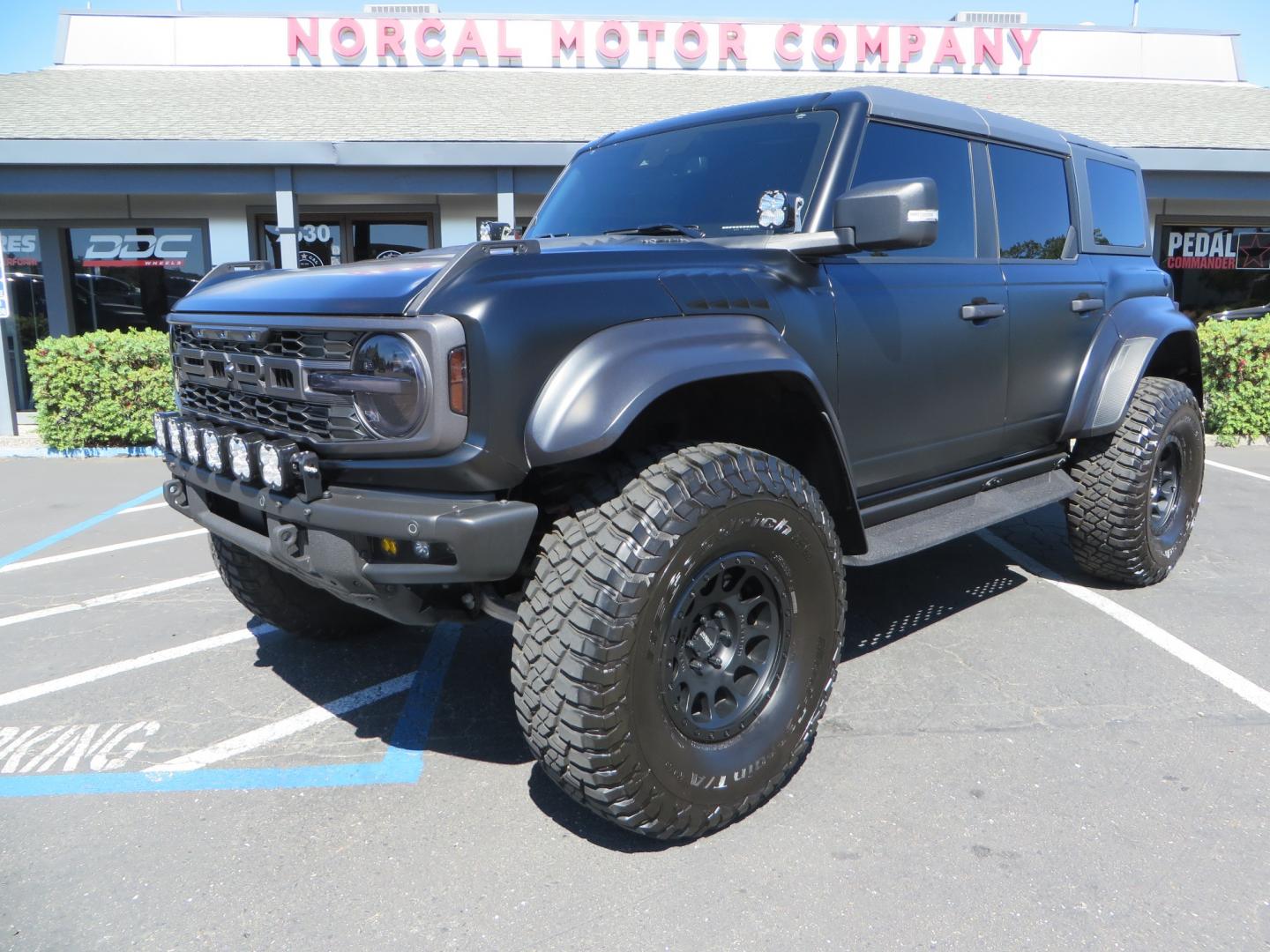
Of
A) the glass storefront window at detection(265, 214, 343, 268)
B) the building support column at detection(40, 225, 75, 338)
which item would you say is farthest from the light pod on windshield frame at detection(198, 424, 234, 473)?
the building support column at detection(40, 225, 75, 338)

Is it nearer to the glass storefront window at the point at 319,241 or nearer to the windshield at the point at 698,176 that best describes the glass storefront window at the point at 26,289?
the glass storefront window at the point at 319,241

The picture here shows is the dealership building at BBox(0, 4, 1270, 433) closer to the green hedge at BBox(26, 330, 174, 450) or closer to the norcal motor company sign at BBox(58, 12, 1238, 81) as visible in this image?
the norcal motor company sign at BBox(58, 12, 1238, 81)

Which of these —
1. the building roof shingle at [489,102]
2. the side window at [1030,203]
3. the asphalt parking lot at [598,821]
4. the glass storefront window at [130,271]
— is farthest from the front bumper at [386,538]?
the glass storefront window at [130,271]

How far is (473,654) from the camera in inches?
156

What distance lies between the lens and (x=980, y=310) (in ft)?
11.7

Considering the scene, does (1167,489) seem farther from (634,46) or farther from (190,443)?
(634,46)

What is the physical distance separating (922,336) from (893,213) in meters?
0.79

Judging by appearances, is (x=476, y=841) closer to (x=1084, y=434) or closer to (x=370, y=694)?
(x=370, y=694)

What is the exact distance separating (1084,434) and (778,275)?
213 cm

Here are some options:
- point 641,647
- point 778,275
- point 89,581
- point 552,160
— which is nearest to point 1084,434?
point 778,275

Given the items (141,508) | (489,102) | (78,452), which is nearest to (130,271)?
(78,452)

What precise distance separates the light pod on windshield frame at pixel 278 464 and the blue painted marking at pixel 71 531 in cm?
397

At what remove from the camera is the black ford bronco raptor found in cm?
224

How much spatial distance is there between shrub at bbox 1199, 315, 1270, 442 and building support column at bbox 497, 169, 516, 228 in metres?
7.38
